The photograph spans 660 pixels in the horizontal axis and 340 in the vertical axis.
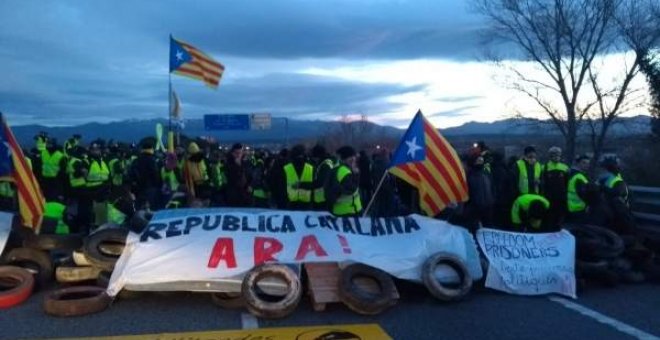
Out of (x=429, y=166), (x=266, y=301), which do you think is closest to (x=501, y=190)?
(x=429, y=166)

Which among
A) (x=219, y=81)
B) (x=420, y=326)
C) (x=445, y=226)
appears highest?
(x=219, y=81)

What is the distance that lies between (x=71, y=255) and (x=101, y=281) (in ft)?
3.47

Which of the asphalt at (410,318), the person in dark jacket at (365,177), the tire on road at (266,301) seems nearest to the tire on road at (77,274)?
the asphalt at (410,318)

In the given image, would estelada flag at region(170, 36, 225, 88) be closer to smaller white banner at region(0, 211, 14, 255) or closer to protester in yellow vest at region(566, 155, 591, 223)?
smaller white banner at region(0, 211, 14, 255)

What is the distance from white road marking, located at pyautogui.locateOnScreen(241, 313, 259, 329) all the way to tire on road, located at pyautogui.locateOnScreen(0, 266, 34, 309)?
264 cm

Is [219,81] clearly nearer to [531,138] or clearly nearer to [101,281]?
[101,281]

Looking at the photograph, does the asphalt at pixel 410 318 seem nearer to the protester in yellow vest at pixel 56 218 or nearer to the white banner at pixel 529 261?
the white banner at pixel 529 261

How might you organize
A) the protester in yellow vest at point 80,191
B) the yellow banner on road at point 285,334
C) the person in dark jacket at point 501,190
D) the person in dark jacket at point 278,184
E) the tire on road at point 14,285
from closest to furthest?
the yellow banner on road at point 285,334 < the tire on road at point 14,285 < the person in dark jacket at point 501,190 < the person in dark jacket at point 278,184 < the protester in yellow vest at point 80,191

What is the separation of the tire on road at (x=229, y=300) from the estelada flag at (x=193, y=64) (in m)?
13.0

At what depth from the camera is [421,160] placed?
1019 cm

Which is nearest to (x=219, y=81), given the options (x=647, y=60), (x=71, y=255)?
(x=71, y=255)

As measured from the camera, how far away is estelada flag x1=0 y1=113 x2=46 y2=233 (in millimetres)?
9758

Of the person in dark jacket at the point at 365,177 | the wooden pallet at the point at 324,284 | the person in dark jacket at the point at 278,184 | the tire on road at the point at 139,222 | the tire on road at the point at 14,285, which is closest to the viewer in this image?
the wooden pallet at the point at 324,284

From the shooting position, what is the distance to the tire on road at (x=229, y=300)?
8.52 metres
